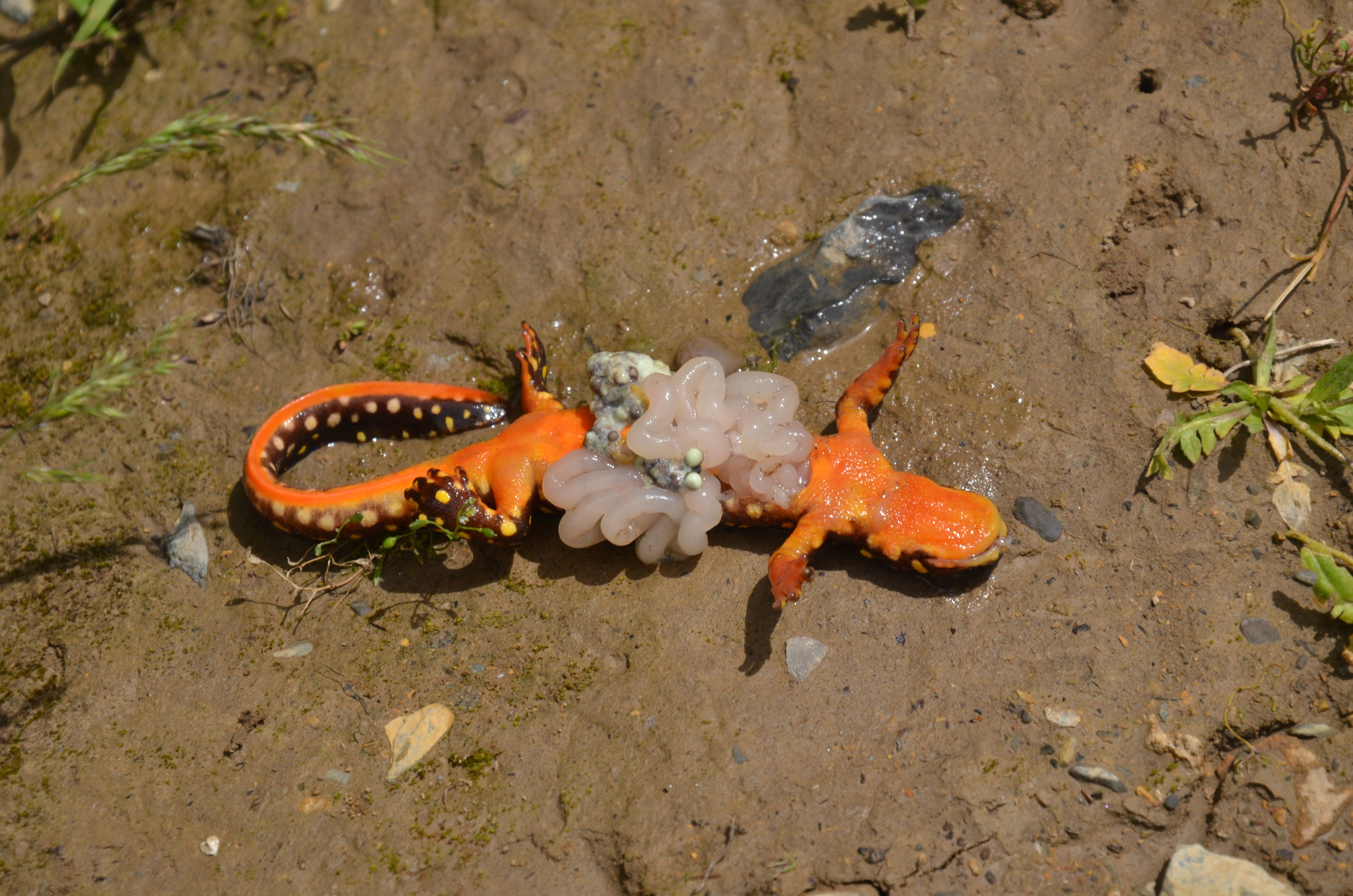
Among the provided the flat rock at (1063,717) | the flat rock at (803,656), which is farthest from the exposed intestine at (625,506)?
the flat rock at (1063,717)

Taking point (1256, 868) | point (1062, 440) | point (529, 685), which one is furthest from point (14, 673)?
point (1256, 868)

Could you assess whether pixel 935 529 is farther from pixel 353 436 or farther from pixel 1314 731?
pixel 353 436

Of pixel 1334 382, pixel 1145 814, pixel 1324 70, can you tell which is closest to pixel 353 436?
pixel 1145 814

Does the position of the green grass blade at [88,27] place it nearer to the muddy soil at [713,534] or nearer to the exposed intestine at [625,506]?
the muddy soil at [713,534]

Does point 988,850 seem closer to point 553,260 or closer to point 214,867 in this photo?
point 214,867

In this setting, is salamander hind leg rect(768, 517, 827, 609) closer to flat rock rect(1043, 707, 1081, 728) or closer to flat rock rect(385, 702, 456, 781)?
flat rock rect(1043, 707, 1081, 728)
